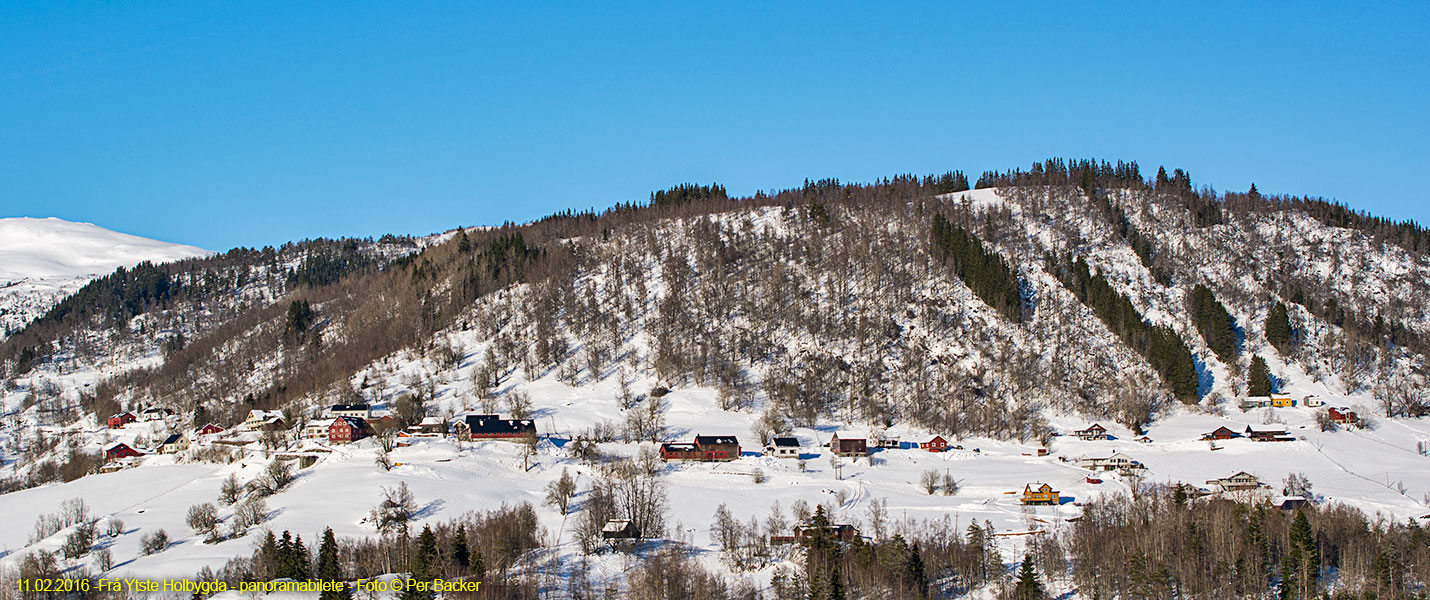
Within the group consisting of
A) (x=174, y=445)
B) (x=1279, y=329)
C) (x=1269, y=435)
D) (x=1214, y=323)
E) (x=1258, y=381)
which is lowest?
(x=1269, y=435)

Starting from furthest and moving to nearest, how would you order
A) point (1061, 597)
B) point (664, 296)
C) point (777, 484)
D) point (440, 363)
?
point (664, 296)
point (440, 363)
point (777, 484)
point (1061, 597)

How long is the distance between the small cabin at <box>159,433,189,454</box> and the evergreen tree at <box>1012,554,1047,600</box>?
84.5 meters

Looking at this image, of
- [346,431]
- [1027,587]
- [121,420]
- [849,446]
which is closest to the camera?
[1027,587]

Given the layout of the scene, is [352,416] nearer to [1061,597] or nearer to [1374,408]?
[1061,597]

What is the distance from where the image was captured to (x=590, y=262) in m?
150

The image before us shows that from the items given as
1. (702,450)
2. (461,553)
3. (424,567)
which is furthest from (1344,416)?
(424,567)

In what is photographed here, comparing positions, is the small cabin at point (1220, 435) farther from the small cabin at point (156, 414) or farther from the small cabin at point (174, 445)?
the small cabin at point (156, 414)

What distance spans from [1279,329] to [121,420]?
5691 inches

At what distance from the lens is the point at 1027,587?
50219mm

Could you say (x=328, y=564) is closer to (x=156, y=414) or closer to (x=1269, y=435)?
(x=1269, y=435)

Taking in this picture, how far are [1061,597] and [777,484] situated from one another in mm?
30813

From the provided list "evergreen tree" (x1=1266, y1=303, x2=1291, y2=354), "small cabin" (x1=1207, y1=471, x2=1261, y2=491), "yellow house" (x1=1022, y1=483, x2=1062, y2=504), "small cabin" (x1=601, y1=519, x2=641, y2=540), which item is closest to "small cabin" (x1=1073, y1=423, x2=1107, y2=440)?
"small cabin" (x1=1207, y1=471, x2=1261, y2=491)

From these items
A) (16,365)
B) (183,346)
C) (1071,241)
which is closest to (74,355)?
(16,365)

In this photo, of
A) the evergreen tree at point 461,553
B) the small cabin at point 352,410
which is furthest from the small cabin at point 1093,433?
the small cabin at point 352,410
